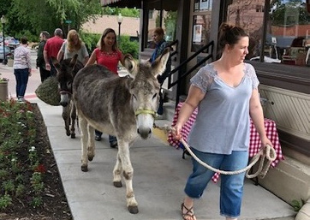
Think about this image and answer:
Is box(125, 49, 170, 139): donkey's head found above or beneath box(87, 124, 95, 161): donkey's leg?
above

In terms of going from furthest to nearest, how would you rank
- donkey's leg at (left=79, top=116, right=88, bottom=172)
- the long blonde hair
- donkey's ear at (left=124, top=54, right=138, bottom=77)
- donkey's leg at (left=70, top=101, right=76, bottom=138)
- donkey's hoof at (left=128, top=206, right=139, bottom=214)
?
the long blonde hair < donkey's leg at (left=70, top=101, right=76, bottom=138) < donkey's leg at (left=79, top=116, right=88, bottom=172) < donkey's hoof at (left=128, top=206, right=139, bottom=214) < donkey's ear at (left=124, top=54, right=138, bottom=77)

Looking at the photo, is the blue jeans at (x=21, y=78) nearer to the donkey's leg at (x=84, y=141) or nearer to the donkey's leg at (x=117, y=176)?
the donkey's leg at (x=84, y=141)

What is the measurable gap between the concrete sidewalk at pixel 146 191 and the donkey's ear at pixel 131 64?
1.42 metres

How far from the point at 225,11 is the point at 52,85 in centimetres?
336

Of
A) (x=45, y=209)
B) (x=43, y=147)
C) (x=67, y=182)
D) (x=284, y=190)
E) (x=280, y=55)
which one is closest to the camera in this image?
(x=45, y=209)

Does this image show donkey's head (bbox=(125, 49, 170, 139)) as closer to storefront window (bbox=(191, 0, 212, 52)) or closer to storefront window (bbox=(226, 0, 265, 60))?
storefront window (bbox=(226, 0, 265, 60))

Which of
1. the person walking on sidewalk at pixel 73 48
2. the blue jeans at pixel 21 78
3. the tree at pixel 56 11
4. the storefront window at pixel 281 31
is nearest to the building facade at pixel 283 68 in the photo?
the storefront window at pixel 281 31

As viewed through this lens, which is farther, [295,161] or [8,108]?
[8,108]

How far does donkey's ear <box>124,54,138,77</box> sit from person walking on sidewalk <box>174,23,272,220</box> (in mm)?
527

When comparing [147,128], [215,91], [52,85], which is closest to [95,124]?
[147,128]

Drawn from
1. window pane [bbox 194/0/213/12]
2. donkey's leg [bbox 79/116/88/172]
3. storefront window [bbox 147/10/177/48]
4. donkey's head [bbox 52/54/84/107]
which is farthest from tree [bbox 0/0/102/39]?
donkey's leg [bbox 79/116/88/172]

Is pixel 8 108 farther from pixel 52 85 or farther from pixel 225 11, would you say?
pixel 225 11

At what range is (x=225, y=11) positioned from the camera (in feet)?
20.7

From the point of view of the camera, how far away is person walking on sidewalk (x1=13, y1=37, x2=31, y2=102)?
10.2 meters
